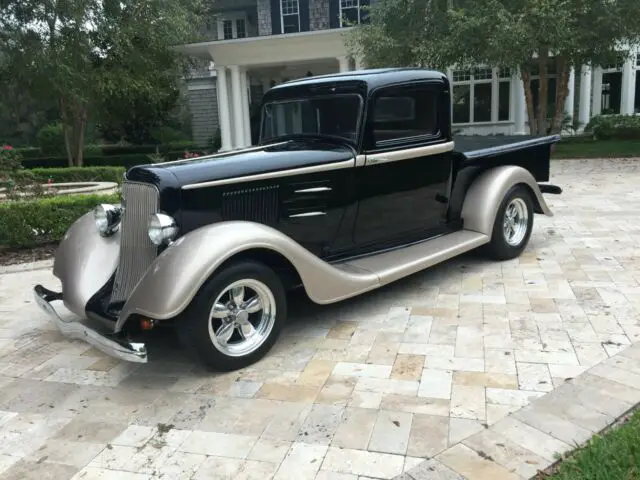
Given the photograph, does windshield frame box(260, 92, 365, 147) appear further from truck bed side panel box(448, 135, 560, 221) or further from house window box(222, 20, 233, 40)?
house window box(222, 20, 233, 40)

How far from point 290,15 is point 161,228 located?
2240cm

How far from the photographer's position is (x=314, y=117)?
16.1 ft

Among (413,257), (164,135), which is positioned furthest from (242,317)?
(164,135)

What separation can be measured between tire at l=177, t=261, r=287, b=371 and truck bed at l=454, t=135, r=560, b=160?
8.67ft

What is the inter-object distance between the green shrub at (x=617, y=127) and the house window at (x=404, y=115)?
55.9ft

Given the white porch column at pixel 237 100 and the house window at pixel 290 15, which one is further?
the house window at pixel 290 15

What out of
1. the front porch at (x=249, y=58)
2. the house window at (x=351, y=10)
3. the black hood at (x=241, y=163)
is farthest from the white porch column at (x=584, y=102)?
the black hood at (x=241, y=163)

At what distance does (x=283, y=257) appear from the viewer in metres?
3.97

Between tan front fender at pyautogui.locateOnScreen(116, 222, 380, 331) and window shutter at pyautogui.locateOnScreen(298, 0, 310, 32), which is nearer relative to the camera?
tan front fender at pyautogui.locateOnScreen(116, 222, 380, 331)

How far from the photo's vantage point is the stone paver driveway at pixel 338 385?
110 inches

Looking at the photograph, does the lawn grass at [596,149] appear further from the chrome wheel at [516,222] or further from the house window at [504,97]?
the chrome wheel at [516,222]

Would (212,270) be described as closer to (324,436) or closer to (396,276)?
(324,436)

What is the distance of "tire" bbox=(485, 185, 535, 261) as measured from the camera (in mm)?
5766

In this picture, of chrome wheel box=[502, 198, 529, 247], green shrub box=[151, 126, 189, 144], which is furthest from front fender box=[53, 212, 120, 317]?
green shrub box=[151, 126, 189, 144]
